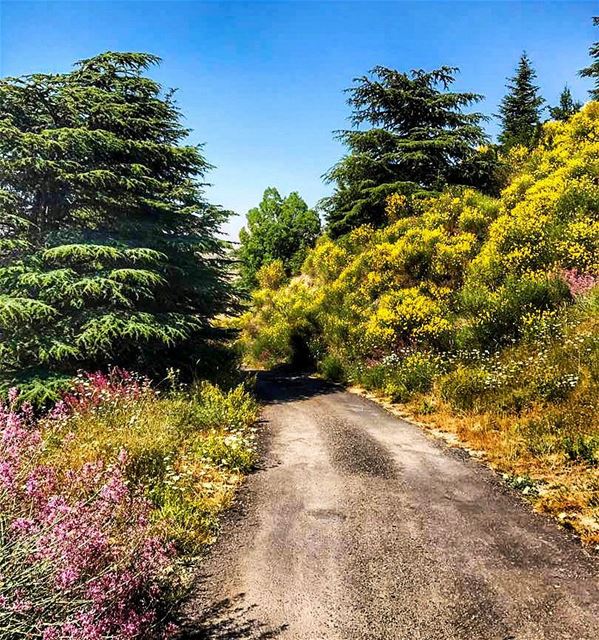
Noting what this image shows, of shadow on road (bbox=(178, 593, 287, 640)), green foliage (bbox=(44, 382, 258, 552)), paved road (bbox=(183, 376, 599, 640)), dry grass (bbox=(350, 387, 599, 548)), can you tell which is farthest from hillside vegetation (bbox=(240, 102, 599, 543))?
green foliage (bbox=(44, 382, 258, 552))

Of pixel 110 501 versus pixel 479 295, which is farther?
pixel 479 295

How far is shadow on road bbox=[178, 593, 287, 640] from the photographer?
12.5 ft

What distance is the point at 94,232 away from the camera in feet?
36.4

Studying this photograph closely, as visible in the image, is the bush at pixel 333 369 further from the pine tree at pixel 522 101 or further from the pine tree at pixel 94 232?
the pine tree at pixel 522 101

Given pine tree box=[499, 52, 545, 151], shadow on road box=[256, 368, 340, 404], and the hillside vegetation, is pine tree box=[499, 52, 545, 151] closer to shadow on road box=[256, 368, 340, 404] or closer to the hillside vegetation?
the hillside vegetation

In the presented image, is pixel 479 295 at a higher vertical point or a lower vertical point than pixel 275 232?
lower

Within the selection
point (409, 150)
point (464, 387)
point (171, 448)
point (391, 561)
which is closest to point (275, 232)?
point (409, 150)

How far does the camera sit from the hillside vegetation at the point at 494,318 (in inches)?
309

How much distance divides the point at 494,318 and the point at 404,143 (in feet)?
43.3

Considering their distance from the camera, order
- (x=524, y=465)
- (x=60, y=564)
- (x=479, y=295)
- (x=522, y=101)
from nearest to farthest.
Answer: (x=60, y=564), (x=524, y=465), (x=479, y=295), (x=522, y=101)

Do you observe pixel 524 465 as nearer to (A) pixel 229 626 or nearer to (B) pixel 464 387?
(B) pixel 464 387

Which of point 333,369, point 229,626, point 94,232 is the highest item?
point 94,232

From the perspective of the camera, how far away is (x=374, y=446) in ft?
29.8

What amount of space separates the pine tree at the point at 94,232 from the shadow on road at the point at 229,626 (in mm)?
6876
